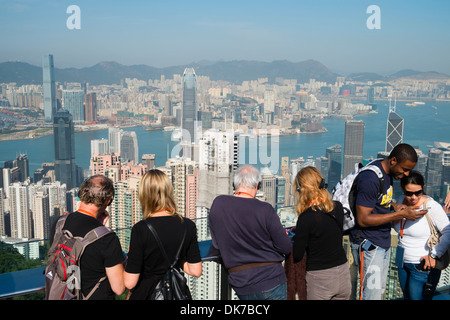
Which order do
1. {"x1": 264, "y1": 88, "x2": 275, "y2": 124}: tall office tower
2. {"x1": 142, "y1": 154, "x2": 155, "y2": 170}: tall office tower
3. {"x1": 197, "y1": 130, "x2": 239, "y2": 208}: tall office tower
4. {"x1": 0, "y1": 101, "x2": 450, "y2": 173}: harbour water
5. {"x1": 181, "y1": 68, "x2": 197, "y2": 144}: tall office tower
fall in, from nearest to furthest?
{"x1": 197, "y1": 130, "x2": 239, "y2": 208}: tall office tower, {"x1": 142, "y1": 154, "x2": 155, "y2": 170}: tall office tower, {"x1": 0, "y1": 101, "x2": 450, "y2": 173}: harbour water, {"x1": 181, "y1": 68, "x2": 197, "y2": 144}: tall office tower, {"x1": 264, "y1": 88, "x2": 275, "y2": 124}: tall office tower

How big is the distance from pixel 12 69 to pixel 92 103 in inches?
258

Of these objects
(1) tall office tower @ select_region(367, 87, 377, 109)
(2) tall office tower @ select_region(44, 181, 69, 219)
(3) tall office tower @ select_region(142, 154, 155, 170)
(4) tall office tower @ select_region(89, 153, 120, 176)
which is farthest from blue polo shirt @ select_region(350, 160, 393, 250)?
(1) tall office tower @ select_region(367, 87, 377, 109)

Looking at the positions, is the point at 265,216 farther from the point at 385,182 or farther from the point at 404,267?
the point at 404,267

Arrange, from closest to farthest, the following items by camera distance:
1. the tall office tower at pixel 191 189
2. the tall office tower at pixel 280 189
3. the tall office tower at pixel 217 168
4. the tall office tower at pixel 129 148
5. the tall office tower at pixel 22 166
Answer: the tall office tower at pixel 217 168 → the tall office tower at pixel 191 189 → the tall office tower at pixel 280 189 → the tall office tower at pixel 22 166 → the tall office tower at pixel 129 148

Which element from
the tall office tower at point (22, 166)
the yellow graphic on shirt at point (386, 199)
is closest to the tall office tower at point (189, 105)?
the tall office tower at point (22, 166)

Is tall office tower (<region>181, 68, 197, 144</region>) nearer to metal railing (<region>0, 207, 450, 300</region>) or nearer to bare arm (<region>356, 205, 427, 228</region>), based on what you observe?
metal railing (<region>0, 207, 450, 300</region>)

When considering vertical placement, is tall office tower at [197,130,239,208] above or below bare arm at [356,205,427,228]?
below

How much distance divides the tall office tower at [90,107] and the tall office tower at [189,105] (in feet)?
25.4

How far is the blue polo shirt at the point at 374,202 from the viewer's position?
45.9 inches

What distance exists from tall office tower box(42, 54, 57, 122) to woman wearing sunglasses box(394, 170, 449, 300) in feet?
116

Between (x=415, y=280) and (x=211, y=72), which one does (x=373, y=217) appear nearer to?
(x=415, y=280)

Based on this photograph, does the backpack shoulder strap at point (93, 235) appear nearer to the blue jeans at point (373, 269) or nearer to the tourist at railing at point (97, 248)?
the tourist at railing at point (97, 248)

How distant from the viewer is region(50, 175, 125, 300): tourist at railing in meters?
0.91
